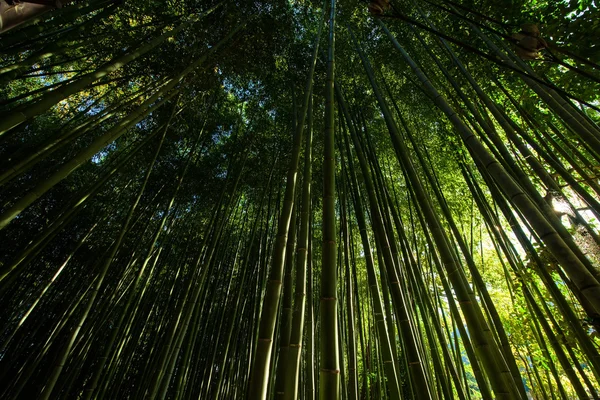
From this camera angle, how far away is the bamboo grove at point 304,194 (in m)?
1.17

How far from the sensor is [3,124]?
1.09 m

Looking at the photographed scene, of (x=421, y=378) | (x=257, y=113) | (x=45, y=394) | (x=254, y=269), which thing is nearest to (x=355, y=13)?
(x=257, y=113)

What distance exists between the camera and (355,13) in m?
3.72

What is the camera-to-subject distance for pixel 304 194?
1.48 meters

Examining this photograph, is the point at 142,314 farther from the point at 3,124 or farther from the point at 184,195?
the point at 3,124

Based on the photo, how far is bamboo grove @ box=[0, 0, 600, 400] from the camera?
1175 millimetres

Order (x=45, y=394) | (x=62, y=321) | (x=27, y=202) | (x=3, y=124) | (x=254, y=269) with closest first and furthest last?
(x=3, y=124), (x=27, y=202), (x=45, y=394), (x=62, y=321), (x=254, y=269)

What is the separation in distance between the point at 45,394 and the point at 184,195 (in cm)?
316

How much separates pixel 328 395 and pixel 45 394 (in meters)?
2.19

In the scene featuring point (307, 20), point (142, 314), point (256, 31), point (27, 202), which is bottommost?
point (27, 202)

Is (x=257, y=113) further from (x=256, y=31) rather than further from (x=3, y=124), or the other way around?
(x=3, y=124)

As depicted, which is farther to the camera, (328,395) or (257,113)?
(257,113)

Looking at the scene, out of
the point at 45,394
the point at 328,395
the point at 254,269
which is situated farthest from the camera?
the point at 254,269

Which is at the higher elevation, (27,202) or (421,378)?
(27,202)
